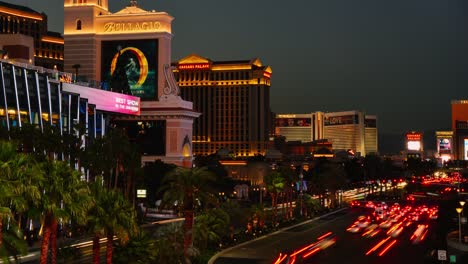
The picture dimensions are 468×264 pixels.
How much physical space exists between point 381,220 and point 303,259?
35.5m

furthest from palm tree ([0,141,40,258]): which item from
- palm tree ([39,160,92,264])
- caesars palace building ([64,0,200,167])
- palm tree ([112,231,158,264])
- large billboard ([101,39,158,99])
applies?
large billboard ([101,39,158,99])

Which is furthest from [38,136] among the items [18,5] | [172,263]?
[18,5]

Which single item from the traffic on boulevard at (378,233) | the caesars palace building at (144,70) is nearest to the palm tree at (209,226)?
the traffic on boulevard at (378,233)

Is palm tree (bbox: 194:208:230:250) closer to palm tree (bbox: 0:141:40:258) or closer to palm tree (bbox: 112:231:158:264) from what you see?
palm tree (bbox: 112:231:158:264)

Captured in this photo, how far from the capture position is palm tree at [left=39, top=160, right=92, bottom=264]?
89.0 feet

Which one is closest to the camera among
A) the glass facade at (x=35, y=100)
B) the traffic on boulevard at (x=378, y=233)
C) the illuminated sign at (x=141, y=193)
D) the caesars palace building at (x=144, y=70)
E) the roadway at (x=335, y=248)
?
the roadway at (x=335, y=248)

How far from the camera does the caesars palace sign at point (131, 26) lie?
109312 millimetres

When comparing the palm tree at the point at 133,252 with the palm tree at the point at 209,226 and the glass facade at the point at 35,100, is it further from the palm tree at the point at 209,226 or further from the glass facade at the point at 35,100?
the glass facade at the point at 35,100

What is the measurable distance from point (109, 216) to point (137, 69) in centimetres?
8059

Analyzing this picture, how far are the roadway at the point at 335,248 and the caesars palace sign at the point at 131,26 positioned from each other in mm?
51117

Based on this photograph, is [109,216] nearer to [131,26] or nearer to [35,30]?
[131,26]

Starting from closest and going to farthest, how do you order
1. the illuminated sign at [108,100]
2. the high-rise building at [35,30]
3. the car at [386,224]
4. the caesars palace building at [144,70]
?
the car at [386,224], the illuminated sign at [108,100], the caesars palace building at [144,70], the high-rise building at [35,30]

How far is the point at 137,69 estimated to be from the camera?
10881 centimetres

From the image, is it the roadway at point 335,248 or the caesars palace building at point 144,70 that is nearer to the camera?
the roadway at point 335,248
